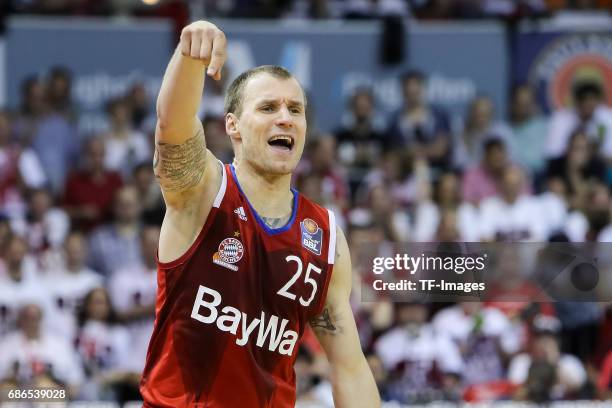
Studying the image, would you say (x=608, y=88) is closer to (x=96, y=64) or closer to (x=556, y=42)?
(x=556, y=42)

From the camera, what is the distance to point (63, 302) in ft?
36.9

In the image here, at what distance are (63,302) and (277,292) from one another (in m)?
6.41

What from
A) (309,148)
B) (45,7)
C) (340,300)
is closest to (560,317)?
(309,148)

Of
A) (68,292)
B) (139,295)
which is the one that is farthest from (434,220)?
(68,292)

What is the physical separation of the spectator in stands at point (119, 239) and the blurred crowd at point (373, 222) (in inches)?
0.7

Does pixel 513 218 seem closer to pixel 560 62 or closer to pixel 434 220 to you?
pixel 434 220

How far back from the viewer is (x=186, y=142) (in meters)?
4.91

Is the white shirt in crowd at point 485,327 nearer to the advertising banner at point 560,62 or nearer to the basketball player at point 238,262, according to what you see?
the advertising banner at point 560,62

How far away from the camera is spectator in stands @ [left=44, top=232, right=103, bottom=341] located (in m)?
11.1

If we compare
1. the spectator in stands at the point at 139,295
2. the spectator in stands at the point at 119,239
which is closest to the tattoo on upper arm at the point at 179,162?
the spectator in stands at the point at 139,295

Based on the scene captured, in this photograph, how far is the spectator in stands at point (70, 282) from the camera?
1110 centimetres

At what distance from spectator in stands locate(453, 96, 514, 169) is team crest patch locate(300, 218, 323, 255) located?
8465mm

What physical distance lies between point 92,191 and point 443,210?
3.89 m

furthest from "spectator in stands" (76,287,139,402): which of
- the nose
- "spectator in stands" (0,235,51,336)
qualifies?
the nose
